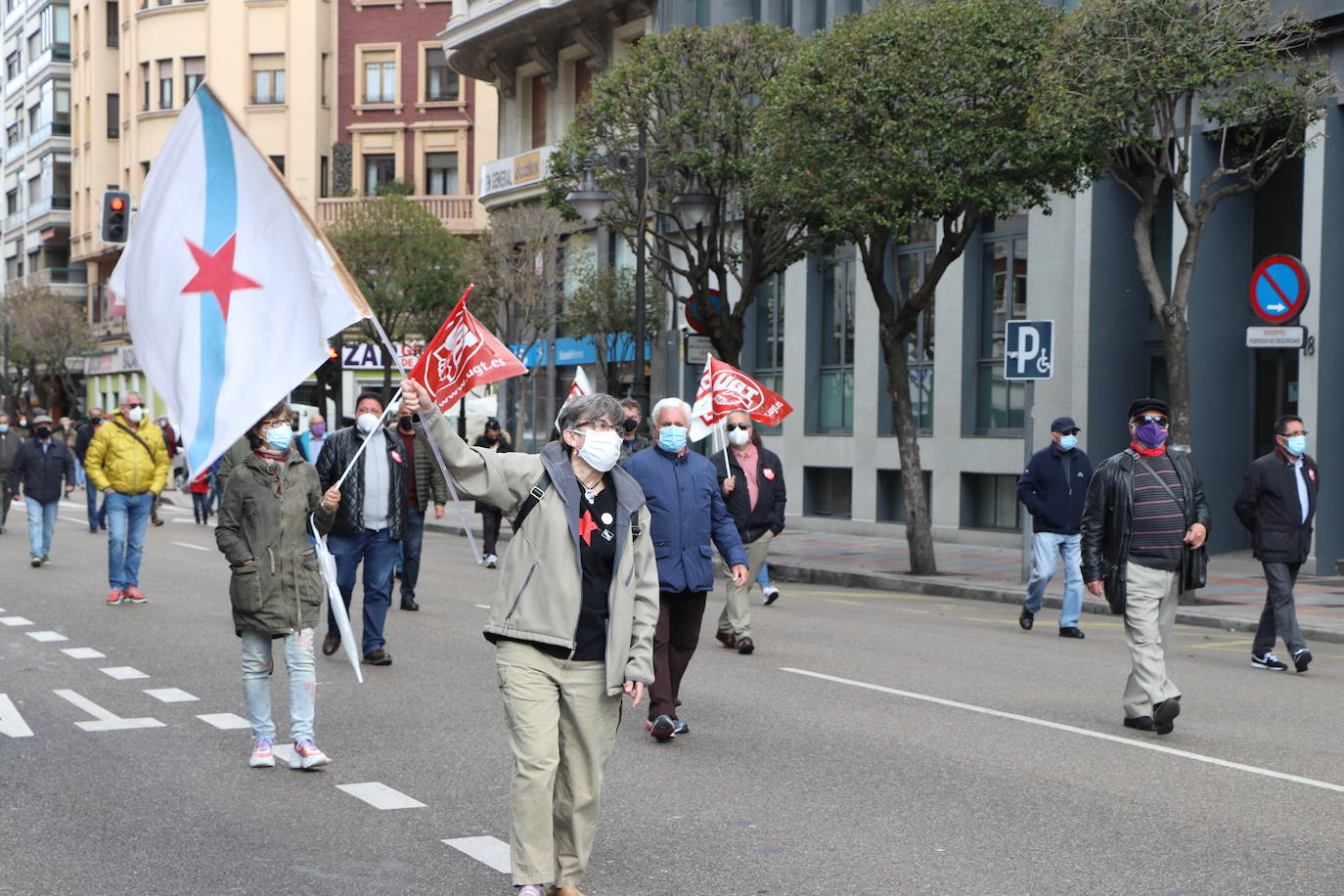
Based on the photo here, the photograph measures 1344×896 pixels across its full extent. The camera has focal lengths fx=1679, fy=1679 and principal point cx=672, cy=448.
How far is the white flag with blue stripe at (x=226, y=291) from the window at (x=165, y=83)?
187 feet

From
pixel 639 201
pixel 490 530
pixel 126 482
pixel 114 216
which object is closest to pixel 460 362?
pixel 126 482

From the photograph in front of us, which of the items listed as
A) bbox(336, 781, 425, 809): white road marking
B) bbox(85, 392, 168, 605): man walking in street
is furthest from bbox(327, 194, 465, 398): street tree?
bbox(336, 781, 425, 809): white road marking

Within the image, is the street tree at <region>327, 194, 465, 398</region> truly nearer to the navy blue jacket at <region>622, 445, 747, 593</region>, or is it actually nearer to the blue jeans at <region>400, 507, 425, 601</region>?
the blue jeans at <region>400, 507, 425, 601</region>

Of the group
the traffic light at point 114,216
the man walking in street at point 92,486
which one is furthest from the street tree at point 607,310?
the traffic light at point 114,216

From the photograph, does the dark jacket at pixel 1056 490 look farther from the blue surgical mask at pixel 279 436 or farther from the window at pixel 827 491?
the window at pixel 827 491

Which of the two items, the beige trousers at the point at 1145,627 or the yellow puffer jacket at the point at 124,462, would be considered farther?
the yellow puffer jacket at the point at 124,462

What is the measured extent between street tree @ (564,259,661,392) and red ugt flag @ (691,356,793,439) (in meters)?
15.4

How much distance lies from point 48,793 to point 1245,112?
13.9 m

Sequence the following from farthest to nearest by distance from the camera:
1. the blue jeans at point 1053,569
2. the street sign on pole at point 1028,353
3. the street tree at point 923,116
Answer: the street sign on pole at point 1028,353
the street tree at point 923,116
the blue jeans at point 1053,569

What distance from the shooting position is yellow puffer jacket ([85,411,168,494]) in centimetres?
1590

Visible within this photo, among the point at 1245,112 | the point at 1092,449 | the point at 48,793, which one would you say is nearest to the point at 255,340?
the point at 48,793

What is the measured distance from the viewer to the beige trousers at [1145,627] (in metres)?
9.29

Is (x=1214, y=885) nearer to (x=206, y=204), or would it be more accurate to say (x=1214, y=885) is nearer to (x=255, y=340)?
(x=255, y=340)

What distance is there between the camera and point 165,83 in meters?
60.8
